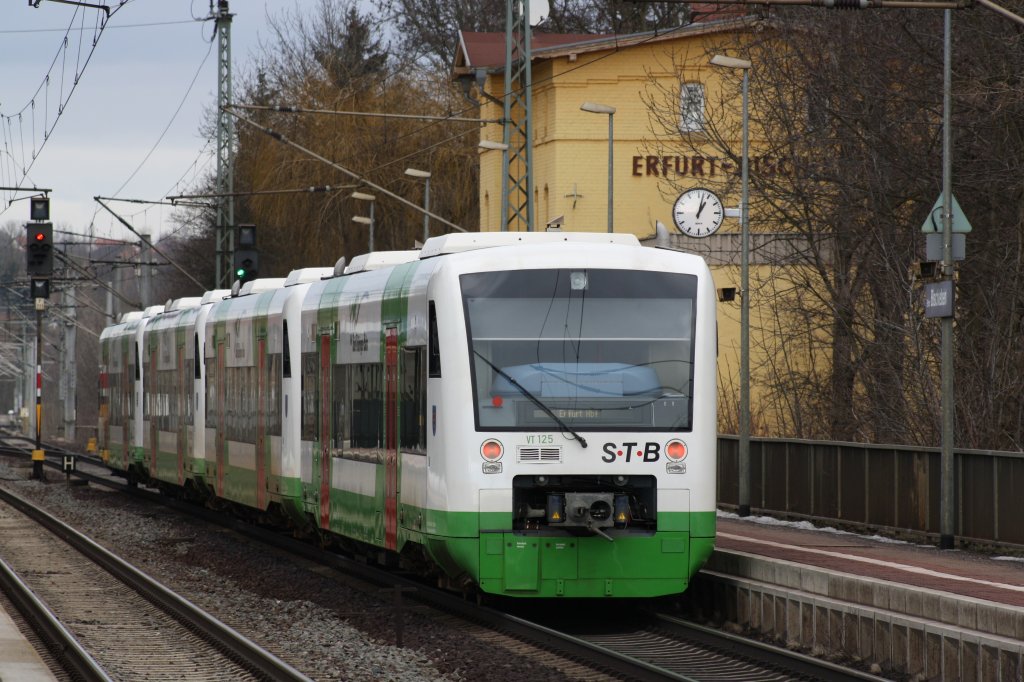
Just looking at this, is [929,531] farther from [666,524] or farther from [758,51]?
[758,51]

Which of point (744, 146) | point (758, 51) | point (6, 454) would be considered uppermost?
point (758, 51)

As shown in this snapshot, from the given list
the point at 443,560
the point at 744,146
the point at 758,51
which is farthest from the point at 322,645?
the point at 758,51

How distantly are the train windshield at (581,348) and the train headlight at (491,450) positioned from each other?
0.13 meters

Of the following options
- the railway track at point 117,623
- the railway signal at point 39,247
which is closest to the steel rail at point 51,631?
the railway track at point 117,623

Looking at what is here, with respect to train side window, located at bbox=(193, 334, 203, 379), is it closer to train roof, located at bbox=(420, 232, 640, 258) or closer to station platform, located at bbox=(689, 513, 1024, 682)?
station platform, located at bbox=(689, 513, 1024, 682)

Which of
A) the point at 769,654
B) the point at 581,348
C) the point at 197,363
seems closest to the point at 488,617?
the point at 581,348

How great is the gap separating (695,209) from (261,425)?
11367mm

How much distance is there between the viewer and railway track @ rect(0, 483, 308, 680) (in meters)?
12.9

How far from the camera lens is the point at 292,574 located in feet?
64.4

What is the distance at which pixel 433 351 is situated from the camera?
1450 centimetres

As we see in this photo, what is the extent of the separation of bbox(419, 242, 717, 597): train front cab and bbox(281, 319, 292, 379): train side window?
21.4 ft

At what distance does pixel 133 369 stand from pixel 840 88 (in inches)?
568

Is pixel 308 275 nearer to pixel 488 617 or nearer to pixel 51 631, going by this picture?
pixel 51 631

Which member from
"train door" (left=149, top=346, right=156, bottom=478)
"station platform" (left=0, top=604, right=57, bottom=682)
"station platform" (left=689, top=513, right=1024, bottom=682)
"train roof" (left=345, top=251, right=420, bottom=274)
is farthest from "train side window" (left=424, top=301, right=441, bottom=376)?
"train door" (left=149, top=346, right=156, bottom=478)
